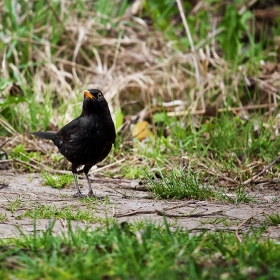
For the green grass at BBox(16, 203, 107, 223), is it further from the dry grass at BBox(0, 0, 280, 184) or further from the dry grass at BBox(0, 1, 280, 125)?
the dry grass at BBox(0, 1, 280, 125)

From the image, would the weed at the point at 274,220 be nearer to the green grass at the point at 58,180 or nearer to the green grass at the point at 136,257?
the green grass at the point at 136,257

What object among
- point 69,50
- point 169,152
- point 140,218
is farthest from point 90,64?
point 140,218

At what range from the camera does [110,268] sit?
2.80 m

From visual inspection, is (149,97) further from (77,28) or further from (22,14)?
(22,14)

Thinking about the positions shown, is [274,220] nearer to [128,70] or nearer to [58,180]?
[58,180]

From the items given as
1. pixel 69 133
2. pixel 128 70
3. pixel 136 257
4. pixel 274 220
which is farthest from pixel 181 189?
pixel 128 70

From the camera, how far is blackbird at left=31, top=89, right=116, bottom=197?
214 inches

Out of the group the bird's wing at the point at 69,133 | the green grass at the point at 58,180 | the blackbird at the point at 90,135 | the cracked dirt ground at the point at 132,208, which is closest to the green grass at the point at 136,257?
the cracked dirt ground at the point at 132,208

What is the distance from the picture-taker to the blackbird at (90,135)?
17.8 feet

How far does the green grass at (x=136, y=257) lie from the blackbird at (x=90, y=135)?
81.8 inches

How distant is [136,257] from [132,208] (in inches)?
68.4

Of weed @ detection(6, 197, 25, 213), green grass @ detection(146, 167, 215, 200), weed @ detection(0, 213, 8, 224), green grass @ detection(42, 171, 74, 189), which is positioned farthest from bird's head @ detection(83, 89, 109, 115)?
weed @ detection(0, 213, 8, 224)

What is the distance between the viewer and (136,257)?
291 centimetres

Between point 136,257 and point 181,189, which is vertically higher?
point 136,257
